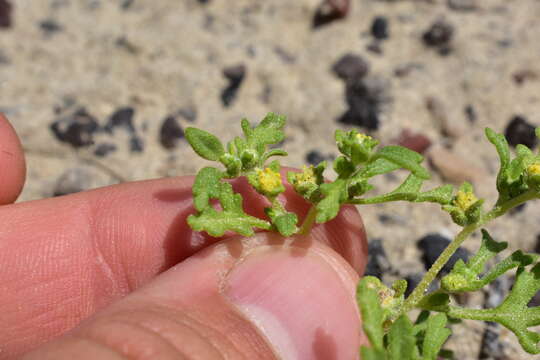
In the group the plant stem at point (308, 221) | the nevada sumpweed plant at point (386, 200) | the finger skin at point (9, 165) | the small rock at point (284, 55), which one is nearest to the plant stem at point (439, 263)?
the nevada sumpweed plant at point (386, 200)

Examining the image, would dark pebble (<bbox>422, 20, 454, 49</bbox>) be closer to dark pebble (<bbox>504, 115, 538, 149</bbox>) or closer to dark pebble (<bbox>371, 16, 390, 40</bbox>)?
dark pebble (<bbox>371, 16, 390, 40</bbox>)

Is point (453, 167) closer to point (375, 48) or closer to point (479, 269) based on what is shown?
point (375, 48)

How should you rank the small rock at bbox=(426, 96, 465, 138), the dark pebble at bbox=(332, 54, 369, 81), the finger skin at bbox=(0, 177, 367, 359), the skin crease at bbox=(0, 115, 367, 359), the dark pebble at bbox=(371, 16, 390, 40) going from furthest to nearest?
1. the dark pebble at bbox=(371, 16, 390, 40)
2. the dark pebble at bbox=(332, 54, 369, 81)
3. the small rock at bbox=(426, 96, 465, 138)
4. the finger skin at bbox=(0, 177, 367, 359)
5. the skin crease at bbox=(0, 115, 367, 359)

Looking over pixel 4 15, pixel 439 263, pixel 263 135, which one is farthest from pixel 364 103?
pixel 4 15

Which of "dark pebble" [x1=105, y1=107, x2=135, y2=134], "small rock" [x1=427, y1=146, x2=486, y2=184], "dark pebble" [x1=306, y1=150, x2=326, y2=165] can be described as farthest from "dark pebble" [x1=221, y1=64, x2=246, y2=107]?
"small rock" [x1=427, y1=146, x2=486, y2=184]

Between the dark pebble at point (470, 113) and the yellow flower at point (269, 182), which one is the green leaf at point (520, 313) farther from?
the dark pebble at point (470, 113)

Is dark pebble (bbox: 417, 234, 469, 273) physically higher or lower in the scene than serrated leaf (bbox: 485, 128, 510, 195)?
lower
